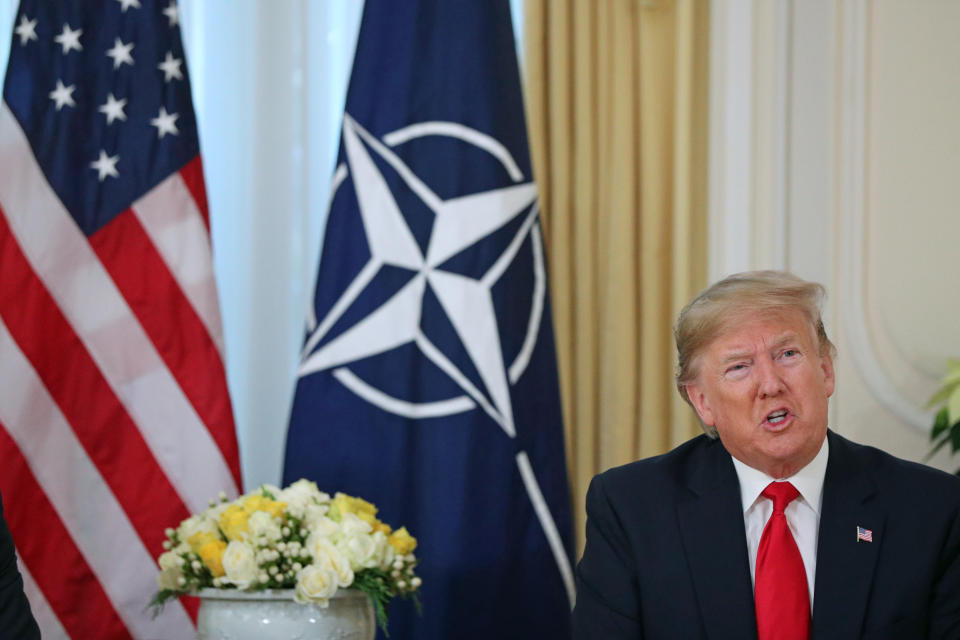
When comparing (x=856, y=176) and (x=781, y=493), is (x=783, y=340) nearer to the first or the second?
(x=781, y=493)

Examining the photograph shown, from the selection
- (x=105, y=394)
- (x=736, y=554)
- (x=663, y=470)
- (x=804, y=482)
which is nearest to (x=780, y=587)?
(x=736, y=554)

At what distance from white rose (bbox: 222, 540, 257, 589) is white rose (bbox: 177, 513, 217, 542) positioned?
6.3 inches

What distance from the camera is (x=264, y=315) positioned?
3.77 m

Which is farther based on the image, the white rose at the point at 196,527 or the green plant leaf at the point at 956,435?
the green plant leaf at the point at 956,435

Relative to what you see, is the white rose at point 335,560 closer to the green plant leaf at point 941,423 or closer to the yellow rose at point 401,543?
the yellow rose at point 401,543

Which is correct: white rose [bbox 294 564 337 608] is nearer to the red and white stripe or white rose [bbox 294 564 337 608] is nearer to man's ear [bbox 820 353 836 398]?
the red and white stripe

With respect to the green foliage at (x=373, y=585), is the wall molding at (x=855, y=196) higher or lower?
higher

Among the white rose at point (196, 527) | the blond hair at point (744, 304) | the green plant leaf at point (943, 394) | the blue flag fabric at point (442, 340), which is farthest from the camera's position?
the blue flag fabric at point (442, 340)

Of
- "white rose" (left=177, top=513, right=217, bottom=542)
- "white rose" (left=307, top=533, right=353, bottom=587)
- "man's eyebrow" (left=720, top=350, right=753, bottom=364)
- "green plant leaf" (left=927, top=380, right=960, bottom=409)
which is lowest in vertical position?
"white rose" (left=307, top=533, right=353, bottom=587)

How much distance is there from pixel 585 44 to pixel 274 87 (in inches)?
44.2

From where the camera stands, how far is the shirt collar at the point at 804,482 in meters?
2.07

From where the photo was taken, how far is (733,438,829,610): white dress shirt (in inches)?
81.1

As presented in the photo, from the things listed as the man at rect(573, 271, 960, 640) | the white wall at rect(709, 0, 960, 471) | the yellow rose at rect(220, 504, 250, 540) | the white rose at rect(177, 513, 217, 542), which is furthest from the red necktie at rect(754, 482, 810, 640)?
the white wall at rect(709, 0, 960, 471)

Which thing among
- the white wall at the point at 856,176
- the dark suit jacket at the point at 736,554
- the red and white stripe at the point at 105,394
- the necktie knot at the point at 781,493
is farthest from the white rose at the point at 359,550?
the white wall at the point at 856,176
